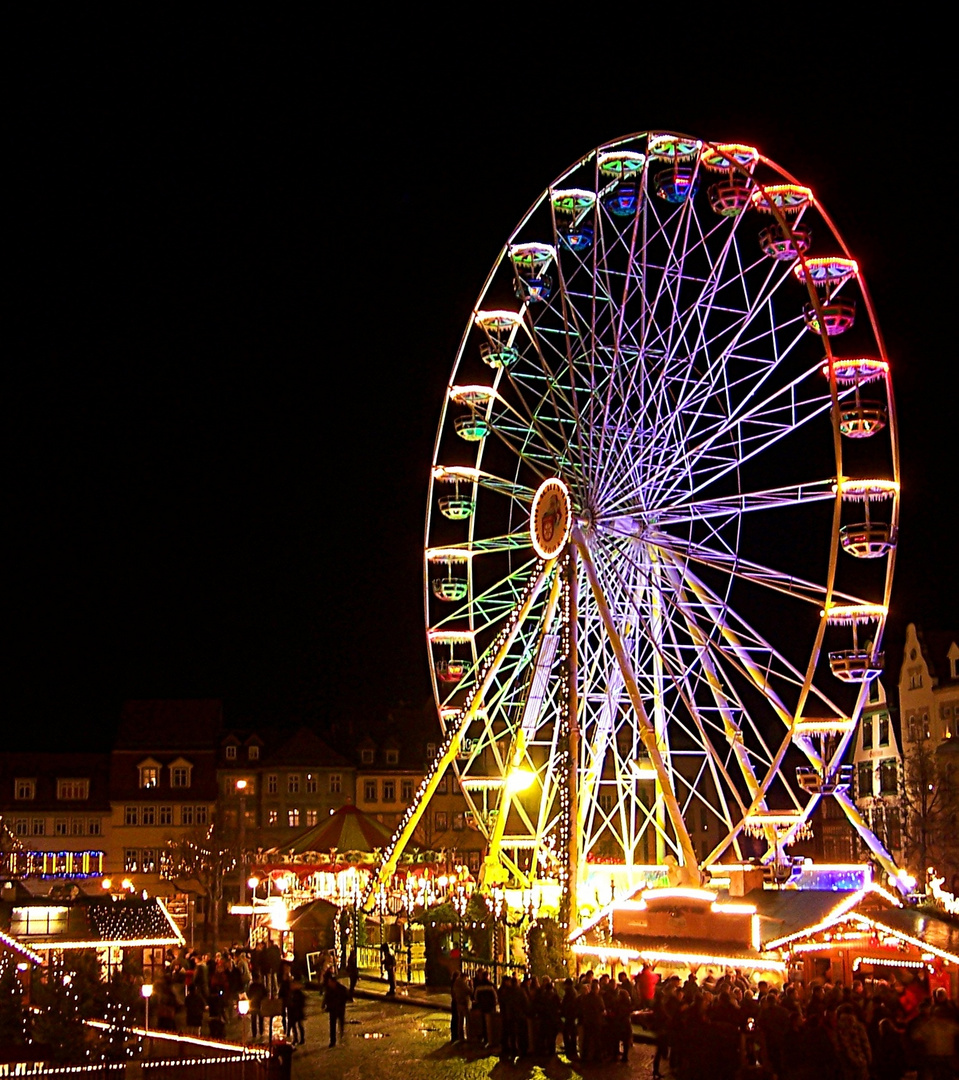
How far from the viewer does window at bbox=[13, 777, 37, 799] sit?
8506cm

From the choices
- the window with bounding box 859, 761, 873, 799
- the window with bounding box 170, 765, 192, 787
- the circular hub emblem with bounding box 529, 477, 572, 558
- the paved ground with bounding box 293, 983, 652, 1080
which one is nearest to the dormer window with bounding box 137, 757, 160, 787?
the window with bounding box 170, 765, 192, 787

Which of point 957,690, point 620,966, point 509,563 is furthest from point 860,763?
point 620,966

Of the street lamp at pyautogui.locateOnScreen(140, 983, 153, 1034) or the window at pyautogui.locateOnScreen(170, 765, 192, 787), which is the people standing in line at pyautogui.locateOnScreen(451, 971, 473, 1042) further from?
the window at pyautogui.locateOnScreen(170, 765, 192, 787)

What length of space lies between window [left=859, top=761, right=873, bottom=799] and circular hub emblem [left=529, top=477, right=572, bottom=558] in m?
41.9

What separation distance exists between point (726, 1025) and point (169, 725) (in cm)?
7154

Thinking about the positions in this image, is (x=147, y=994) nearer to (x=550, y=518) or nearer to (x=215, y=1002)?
(x=215, y=1002)

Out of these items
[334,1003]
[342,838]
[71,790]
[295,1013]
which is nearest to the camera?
[295,1013]

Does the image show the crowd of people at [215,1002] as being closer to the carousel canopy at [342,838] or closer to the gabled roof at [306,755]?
the carousel canopy at [342,838]

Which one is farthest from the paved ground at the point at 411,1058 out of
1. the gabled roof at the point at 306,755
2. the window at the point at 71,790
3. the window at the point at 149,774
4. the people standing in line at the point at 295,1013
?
the window at the point at 71,790

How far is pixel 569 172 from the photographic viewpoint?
3903 centimetres

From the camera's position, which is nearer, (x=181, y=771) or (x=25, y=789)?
(x=25, y=789)

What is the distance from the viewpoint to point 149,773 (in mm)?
86750

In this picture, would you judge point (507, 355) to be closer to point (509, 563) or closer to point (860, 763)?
point (509, 563)

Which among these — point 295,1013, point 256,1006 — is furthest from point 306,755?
point 295,1013
